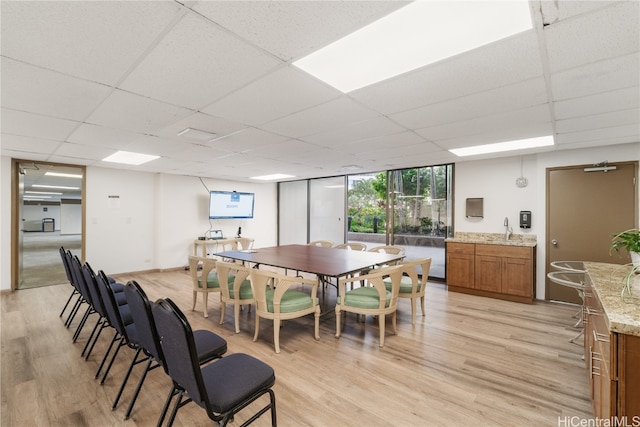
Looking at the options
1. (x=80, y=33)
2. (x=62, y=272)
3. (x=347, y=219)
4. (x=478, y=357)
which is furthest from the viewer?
(x=347, y=219)

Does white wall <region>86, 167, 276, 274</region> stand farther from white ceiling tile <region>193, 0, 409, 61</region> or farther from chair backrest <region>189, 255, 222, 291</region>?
white ceiling tile <region>193, 0, 409, 61</region>

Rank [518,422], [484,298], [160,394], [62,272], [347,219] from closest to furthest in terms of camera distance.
Result: 1. [518,422]
2. [160,394]
3. [484,298]
4. [62,272]
5. [347,219]

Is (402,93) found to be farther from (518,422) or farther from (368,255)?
(368,255)

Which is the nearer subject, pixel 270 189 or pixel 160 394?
pixel 160 394

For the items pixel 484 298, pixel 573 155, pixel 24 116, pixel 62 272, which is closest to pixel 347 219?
pixel 484 298

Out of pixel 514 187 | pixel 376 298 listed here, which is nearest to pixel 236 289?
pixel 376 298

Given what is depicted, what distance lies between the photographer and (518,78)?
82.6 inches

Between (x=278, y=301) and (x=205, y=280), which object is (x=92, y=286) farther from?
(x=278, y=301)

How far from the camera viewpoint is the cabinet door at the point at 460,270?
505cm

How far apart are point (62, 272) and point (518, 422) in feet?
28.2

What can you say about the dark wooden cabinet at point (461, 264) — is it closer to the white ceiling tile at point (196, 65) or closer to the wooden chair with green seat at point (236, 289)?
the wooden chair with green seat at point (236, 289)

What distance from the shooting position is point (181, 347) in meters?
1.36

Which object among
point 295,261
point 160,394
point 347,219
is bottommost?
point 160,394

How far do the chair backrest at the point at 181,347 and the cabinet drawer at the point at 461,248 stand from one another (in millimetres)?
4887
